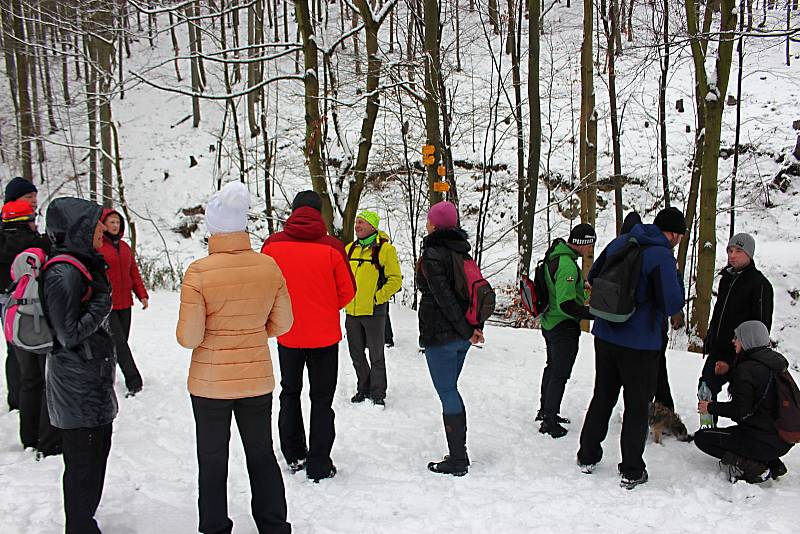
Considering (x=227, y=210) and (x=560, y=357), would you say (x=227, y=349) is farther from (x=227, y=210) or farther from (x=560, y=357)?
(x=560, y=357)

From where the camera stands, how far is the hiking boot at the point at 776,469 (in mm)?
4039

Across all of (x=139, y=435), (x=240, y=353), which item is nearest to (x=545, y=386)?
(x=240, y=353)

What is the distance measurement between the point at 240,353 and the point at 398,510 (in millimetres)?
1555

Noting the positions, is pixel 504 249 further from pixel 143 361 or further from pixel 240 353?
pixel 240 353

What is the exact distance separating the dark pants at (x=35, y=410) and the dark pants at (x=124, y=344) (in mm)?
1176

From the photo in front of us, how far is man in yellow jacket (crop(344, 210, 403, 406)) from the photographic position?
18.3 feet

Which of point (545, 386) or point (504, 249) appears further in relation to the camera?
point (504, 249)

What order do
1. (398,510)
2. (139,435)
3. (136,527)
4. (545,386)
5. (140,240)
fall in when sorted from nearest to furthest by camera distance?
(136,527) → (398,510) → (139,435) → (545,386) → (140,240)

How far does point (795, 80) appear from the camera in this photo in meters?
21.9

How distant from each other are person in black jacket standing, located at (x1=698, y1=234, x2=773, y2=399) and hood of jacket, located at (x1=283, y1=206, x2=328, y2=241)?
324 centimetres

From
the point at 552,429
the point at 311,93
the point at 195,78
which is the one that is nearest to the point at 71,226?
the point at 552,429

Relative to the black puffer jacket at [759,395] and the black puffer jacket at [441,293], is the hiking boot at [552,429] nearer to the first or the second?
the black puffer jacket at [759,395]

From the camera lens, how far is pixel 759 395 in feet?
13.1

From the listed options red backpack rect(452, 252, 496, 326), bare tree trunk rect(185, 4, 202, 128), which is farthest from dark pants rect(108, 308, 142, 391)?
bare tree trunk rect(185, 4, 202, 128)
